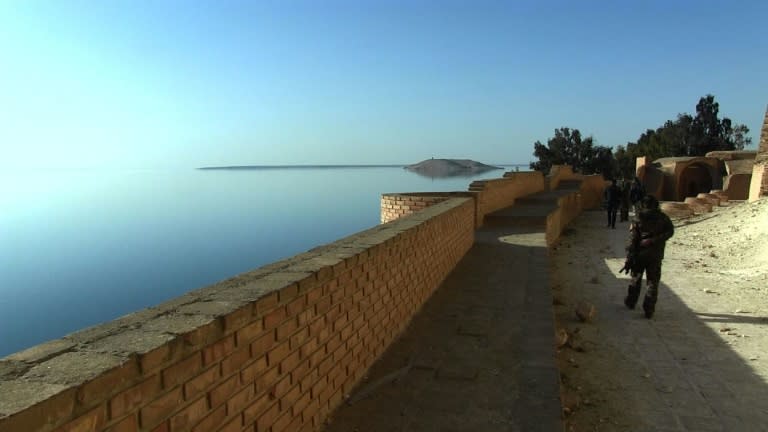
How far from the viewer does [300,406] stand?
8.32 feet

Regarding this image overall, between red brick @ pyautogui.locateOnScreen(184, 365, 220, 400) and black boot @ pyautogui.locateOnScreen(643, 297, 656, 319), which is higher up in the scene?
red brick @ pyautogui.locateOnScreen(184, 365, 220, 400)

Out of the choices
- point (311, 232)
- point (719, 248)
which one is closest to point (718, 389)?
point (719, 248)

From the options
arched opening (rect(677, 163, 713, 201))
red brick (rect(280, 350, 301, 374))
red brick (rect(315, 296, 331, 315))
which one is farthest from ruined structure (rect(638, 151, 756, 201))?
red brick (rect(280, 350, 301, 374))

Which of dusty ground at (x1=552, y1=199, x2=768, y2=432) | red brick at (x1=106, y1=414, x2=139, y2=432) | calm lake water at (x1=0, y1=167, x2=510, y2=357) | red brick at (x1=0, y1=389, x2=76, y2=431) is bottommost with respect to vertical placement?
calm lake water at (x1=0, y1=167, x2=510, y2=357)

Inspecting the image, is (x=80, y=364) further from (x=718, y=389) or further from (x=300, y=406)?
(x=718, y=389)

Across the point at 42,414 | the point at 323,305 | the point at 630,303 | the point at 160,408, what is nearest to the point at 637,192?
the point at 630,303

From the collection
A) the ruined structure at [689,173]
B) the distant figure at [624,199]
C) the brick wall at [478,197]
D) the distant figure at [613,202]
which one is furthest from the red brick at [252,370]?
the ruined structure at [689,173]

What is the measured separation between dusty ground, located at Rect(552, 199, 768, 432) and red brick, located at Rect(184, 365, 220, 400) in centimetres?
263

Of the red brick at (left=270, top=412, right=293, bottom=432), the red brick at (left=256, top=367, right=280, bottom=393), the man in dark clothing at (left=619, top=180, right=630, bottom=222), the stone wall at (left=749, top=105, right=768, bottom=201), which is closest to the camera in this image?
the red brick at (left=256, top=367, right=280, bottom=393)

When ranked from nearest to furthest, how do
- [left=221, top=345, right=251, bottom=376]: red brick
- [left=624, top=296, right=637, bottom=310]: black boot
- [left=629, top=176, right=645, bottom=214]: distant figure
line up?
1. [left=221, top=345, right=251, bottom=376]: red brick
2. [left=624, top=296, right=637, bottom=310]: black boot
3. [left=629, top=176, right=645, bottom=214]: distant figure

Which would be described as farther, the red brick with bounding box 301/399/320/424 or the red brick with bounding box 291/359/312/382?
the red brick with bounding box 301/399/320/424

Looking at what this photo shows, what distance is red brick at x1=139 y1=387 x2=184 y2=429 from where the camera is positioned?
4.95ft

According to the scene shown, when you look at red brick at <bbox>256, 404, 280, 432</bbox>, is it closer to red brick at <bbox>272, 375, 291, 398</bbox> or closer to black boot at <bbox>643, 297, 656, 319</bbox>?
red brick at <bbox>272, 375, 291, 398</bbox>

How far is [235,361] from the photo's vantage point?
1.98 m
